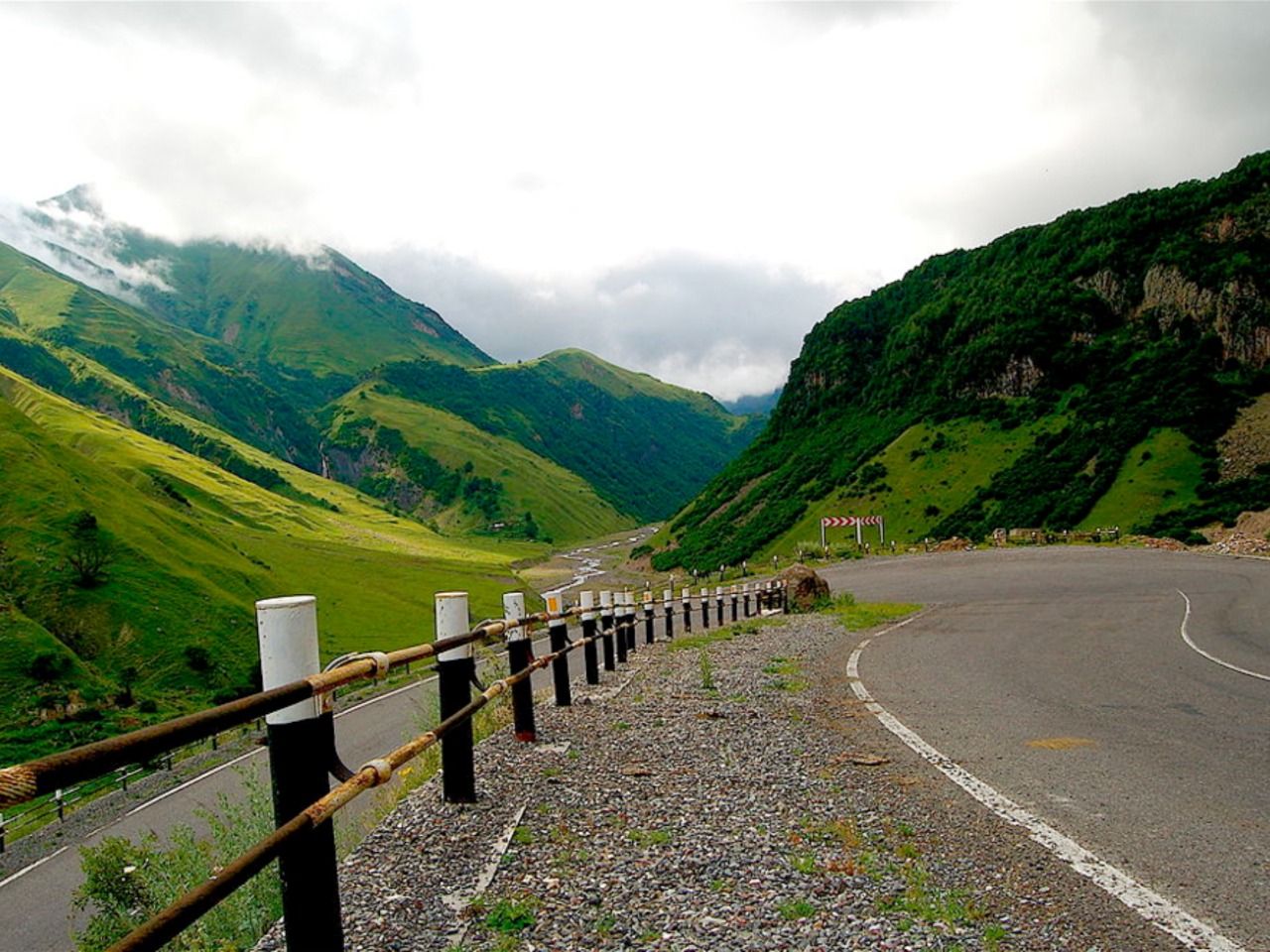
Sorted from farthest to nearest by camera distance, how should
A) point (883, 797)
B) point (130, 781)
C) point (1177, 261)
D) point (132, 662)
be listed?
1. point (1177, 261)
2. point (132, 662)
3. point (130, 781)
4. point (883, 797)

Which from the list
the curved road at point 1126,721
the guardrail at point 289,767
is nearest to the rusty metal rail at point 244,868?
the guardrail at point 289,767

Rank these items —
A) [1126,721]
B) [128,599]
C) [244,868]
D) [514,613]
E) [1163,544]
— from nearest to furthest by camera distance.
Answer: [244,868]
[514,613]
[1126,721]
[1163,544]
[128,599]

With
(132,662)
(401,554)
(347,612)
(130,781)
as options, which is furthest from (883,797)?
(401,554)

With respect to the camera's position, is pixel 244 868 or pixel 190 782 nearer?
pixel 244 868

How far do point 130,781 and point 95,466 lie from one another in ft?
172

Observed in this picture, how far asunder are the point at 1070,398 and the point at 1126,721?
133m

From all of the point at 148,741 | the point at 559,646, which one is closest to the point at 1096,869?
the point at 148,741

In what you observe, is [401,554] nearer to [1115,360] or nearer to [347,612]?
[347,612]

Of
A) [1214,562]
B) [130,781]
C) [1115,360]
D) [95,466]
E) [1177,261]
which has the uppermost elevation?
[1177,261]

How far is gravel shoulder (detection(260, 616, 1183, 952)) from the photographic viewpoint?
3.84 meters

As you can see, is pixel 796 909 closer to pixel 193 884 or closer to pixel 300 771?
pixel 300 771

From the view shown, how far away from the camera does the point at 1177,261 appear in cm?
12244

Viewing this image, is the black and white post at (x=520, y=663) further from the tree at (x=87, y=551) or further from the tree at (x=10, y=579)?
the tree at (x=87, y=551)

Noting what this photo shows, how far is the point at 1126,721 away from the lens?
865 centimetres
